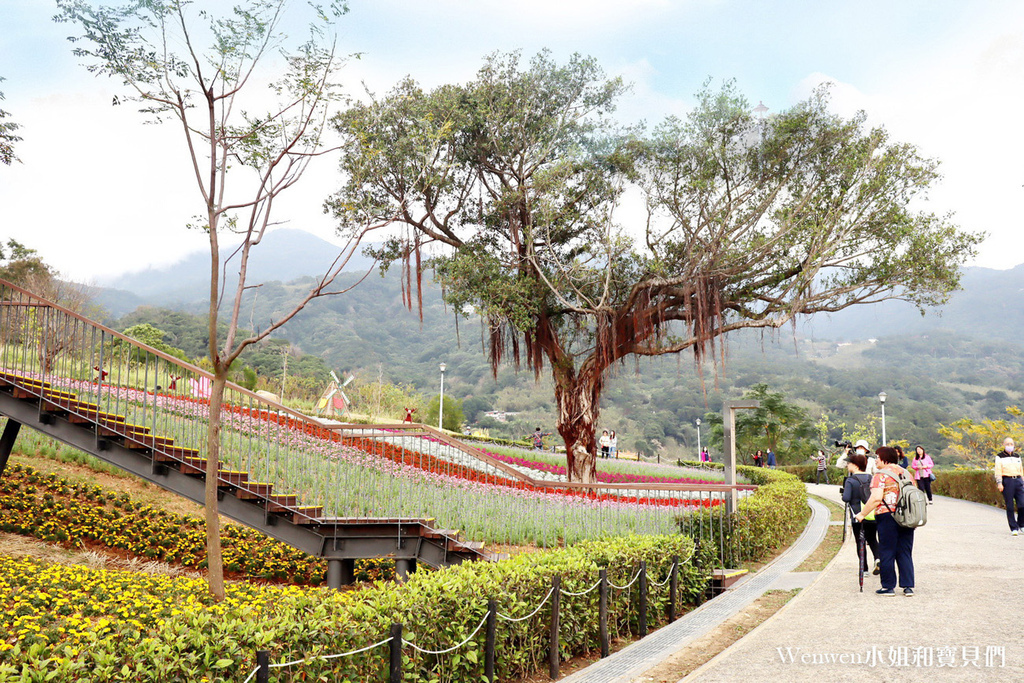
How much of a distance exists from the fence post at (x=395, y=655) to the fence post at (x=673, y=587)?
4357 millimetres

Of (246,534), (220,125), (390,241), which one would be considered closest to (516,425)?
(390,241)

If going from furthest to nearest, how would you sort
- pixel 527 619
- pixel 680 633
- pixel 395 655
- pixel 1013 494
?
pixel 1013 494 → pixel 680 633 → pixel 527 619 → pixel 395 655

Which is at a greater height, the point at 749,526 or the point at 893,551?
the point at 893,551

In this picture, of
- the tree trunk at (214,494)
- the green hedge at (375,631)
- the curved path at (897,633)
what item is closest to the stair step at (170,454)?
the tree trunk at (214,494)

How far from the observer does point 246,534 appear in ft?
39.1

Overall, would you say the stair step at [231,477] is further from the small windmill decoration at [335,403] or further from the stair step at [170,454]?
the small windmill decoration at [335,403]

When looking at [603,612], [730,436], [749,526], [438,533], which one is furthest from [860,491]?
[438,533]

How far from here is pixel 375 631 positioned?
4395 mm

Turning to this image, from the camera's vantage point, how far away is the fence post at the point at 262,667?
12.1 feet

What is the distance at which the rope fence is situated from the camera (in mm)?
3982

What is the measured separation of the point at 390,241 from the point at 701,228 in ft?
26.7

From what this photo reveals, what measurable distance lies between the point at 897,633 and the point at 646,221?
12.4 metres

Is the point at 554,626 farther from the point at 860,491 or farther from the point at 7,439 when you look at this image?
the point at 7,439

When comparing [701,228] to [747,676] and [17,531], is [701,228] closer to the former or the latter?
[747,676]
